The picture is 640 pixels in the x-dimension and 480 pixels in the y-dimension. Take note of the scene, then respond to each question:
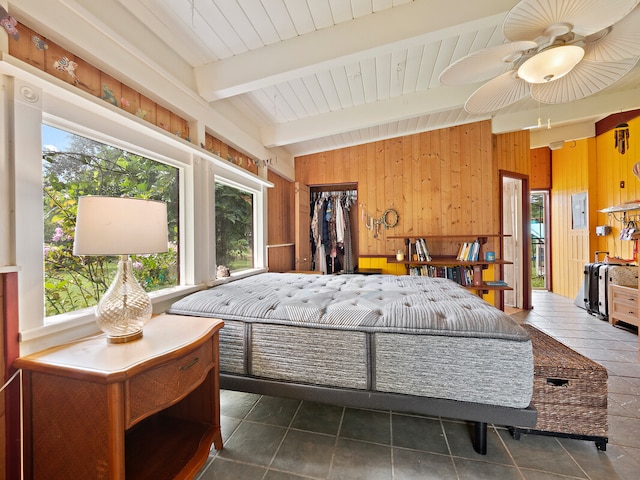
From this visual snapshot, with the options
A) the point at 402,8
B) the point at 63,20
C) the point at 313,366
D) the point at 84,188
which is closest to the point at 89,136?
the point at 84,188

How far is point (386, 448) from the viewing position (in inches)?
56.1

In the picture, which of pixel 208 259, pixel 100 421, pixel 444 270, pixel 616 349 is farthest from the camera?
pixel 444 270

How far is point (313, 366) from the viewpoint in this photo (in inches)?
55.4

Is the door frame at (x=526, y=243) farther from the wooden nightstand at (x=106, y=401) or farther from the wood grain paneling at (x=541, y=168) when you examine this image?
the wooden nightstand at (x=106, y=401)

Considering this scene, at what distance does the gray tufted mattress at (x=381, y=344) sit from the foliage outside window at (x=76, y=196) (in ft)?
1.42

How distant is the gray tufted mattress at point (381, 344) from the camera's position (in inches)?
48.0

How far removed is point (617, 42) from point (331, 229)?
3.51 meters

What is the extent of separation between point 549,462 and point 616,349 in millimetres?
2242

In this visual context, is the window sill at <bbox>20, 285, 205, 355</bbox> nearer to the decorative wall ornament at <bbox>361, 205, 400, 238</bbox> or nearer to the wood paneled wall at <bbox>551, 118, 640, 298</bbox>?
the decorative wall ornament at <bbox>361, 205, 400, 238</bbox>

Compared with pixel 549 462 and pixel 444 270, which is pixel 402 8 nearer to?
pixel 549 462

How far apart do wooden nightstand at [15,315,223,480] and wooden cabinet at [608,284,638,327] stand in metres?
4.48

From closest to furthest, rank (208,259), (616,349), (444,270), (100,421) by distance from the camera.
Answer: (100,421) → (208,259) → (616,349) → (444,270)

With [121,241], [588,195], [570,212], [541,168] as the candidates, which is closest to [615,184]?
[588,195]

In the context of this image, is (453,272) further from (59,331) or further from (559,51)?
(59,331)
